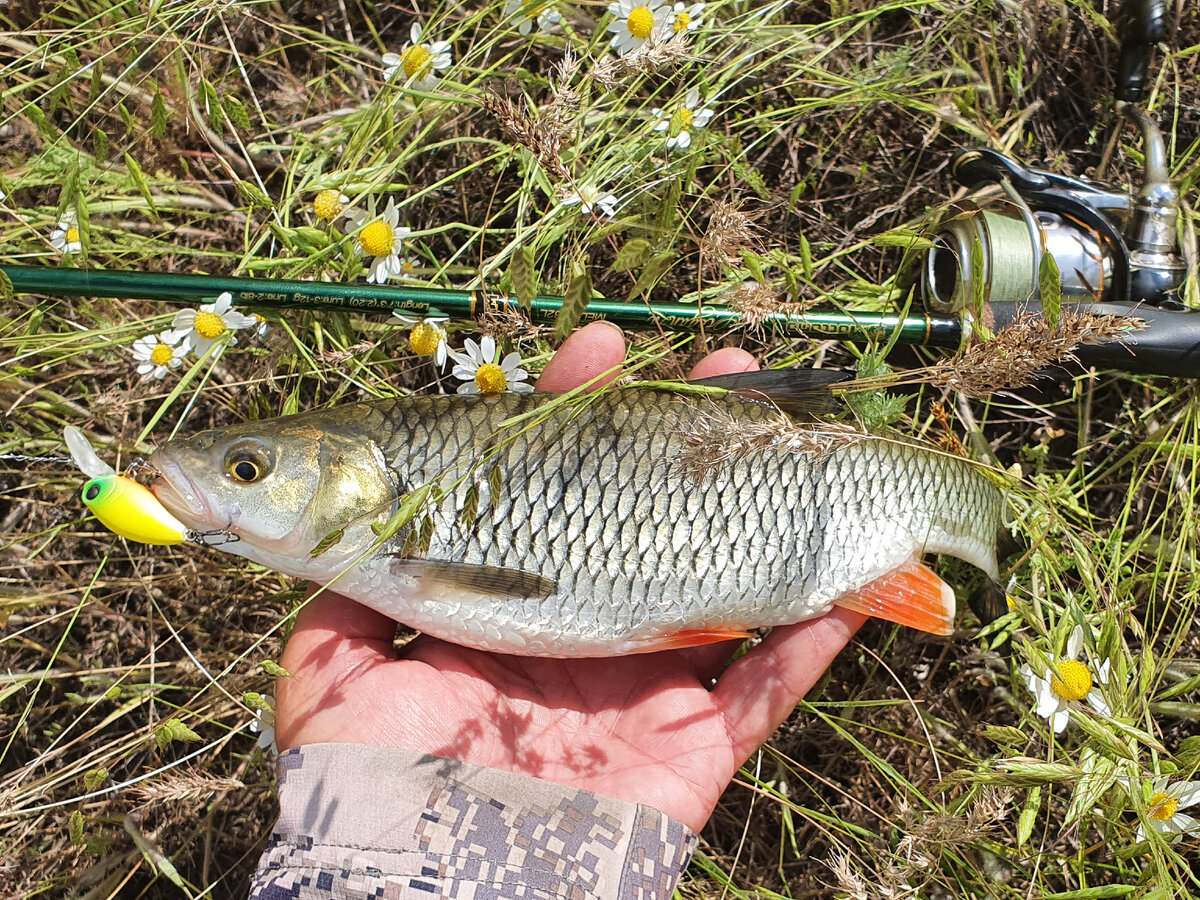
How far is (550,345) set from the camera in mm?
3016

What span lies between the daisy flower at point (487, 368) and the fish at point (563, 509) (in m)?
0.20

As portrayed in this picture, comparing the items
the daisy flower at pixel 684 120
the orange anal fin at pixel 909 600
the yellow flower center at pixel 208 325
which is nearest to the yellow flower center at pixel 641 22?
the daisy flower at pixel 684 120

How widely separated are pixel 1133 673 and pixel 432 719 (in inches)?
82.8

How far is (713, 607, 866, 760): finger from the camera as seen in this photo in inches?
101

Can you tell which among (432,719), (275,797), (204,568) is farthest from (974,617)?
(204,568)

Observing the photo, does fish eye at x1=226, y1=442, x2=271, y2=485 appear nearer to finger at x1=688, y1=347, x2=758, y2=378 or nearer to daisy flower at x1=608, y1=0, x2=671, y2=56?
finger at x1=688, y1=347, x2=758, y2=378

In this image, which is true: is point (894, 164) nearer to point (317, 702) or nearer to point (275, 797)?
point (317, 702)

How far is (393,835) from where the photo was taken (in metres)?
2.19

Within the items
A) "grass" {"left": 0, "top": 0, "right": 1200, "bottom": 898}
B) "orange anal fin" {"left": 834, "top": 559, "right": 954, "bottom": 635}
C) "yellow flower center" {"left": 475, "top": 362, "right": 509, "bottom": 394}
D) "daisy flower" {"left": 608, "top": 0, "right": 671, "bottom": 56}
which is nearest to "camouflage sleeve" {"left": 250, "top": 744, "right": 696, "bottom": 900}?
"grass" {"left": 0, "top": 0, "right": 1200, "bottom": 898}

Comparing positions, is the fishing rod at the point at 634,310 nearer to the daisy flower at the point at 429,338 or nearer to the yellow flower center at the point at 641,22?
the daisy flower at the point at 429,338

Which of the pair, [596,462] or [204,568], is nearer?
[596,462]

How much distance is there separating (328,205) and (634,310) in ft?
3.28

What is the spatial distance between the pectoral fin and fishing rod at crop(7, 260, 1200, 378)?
72cm

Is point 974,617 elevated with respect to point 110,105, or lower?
lower
